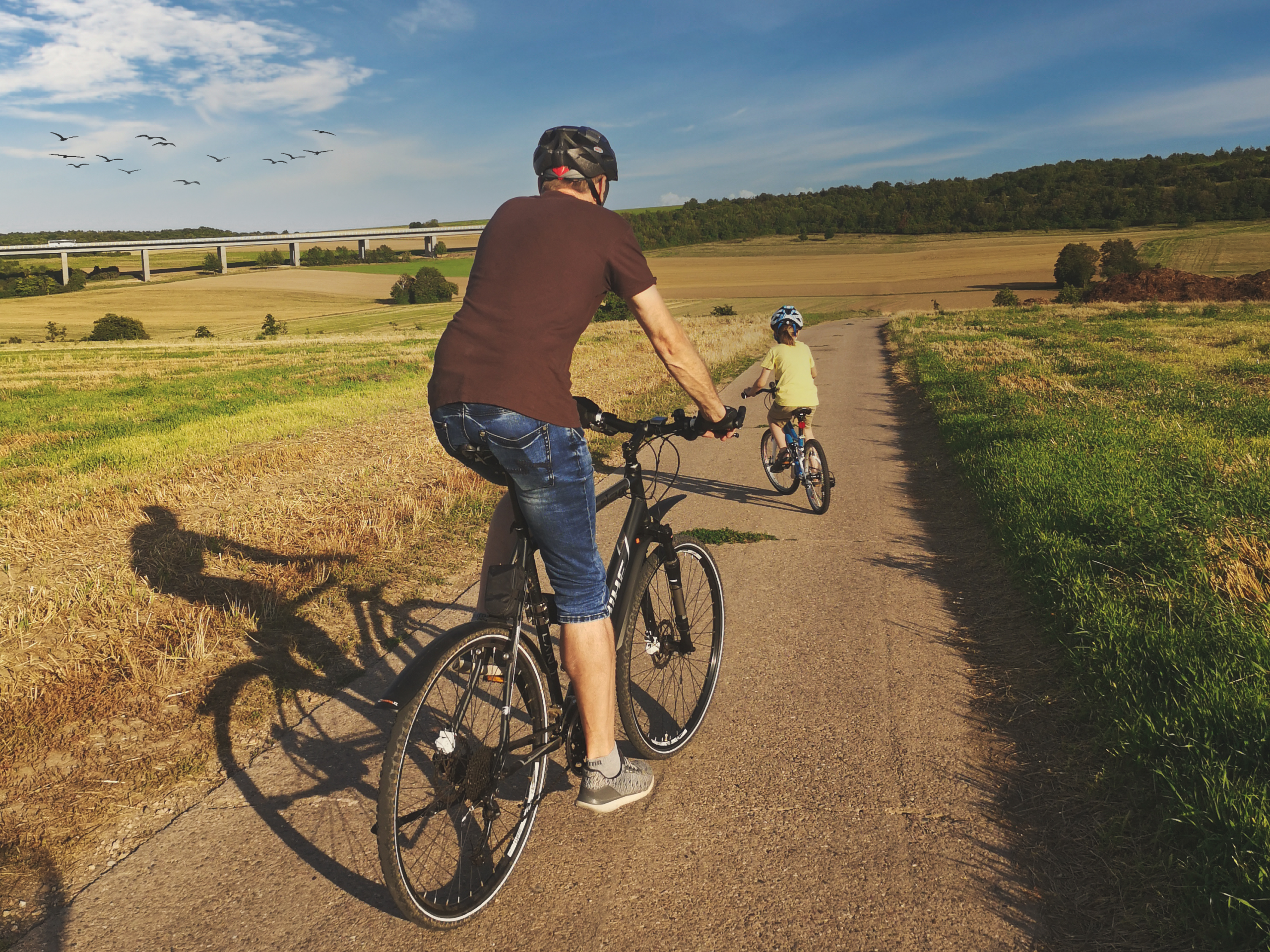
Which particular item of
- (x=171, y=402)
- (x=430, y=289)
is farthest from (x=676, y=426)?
(x=430, y=289)

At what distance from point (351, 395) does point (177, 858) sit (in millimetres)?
15506

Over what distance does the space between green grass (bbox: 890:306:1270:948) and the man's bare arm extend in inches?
86.2

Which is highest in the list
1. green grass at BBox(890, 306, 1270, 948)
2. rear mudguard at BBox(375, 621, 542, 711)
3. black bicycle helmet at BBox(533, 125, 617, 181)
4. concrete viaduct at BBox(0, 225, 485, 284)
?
concrete viaduct at BBox(0, 225, 485, 284)

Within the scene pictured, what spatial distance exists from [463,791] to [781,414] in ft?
20.0

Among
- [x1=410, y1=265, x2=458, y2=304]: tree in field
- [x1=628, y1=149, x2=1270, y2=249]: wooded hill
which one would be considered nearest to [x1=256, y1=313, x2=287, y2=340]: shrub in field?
[x1=410, y1=265, x2=458, y2=304]: tree in field

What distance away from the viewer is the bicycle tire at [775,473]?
8.27 metres

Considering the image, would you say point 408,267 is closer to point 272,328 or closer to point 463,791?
point 272,328

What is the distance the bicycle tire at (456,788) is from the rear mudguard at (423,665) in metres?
0.01

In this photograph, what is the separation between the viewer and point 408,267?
10131 centimetres

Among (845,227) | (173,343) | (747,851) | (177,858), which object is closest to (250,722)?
(177,858)

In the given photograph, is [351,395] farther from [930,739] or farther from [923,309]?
[923,309]

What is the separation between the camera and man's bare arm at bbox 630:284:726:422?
2725 mm

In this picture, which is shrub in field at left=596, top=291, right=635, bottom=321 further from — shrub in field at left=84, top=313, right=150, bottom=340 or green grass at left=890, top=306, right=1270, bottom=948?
green grass at left=890, top=306, right=1270, bottom=948

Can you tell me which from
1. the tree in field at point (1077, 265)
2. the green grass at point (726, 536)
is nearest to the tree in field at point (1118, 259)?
the tree in field at point (1077, 265)
